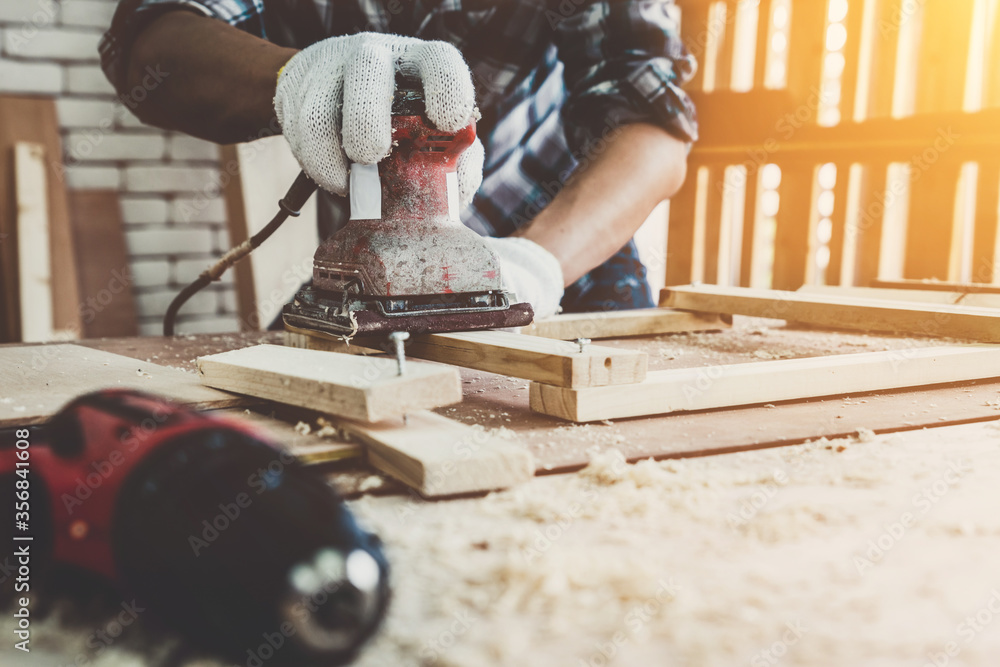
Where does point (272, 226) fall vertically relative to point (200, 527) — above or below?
above

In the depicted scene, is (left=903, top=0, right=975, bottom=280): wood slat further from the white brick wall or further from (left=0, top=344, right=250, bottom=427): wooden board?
the white brick wall

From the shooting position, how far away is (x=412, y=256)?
1.12 metres

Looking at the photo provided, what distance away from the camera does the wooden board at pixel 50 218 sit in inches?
109

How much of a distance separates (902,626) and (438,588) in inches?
11.6

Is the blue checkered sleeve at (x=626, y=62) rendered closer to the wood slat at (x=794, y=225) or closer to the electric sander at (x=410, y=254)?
the electric sander at (x=410, y=254)

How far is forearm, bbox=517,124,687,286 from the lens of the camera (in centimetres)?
182

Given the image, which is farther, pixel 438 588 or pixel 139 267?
pixel 139 267

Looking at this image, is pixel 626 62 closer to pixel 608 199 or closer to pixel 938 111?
pixel 608 199

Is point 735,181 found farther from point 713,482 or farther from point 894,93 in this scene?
point 713,482

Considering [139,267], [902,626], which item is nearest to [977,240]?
[902,626]

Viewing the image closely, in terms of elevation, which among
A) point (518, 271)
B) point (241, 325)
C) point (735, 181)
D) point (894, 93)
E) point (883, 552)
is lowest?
point (241, 325)

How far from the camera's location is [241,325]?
10.6 feet

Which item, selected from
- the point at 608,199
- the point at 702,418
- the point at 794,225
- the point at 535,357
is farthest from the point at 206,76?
the point at 794,225

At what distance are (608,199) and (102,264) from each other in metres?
2.14
